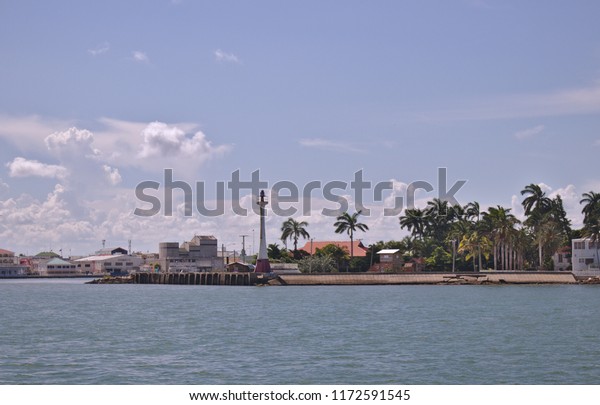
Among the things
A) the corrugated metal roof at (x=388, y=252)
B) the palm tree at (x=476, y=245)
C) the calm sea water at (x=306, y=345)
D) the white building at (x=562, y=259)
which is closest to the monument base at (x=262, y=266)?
the corrugated metal roof at (x=388, y=252)

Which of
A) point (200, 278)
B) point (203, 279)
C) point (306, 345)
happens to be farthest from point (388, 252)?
point (306, 345)

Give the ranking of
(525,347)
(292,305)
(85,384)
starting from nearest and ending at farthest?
(85,384) → (525,347) → (292,305)

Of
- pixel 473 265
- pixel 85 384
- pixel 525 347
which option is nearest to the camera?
pixel 85 384

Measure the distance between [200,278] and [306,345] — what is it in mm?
120191

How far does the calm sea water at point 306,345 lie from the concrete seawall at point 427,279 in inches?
2065

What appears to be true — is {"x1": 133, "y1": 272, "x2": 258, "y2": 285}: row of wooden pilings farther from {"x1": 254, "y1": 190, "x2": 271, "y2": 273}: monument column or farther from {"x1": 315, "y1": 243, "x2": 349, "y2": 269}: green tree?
{"x1": 315, "y1": 243, "x2": 349, "y2": 269}: green tree

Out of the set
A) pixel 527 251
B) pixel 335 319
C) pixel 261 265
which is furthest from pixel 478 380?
pixel 527 251

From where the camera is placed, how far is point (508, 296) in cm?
10238

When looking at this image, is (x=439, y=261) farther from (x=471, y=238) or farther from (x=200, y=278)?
(x=200, y=278)

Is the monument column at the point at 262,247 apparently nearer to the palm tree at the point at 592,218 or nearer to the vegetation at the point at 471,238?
the vegetation at the point at 471,238

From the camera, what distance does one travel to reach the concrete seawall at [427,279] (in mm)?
135250

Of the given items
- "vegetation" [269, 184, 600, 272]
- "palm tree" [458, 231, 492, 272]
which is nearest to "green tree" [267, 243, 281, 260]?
"vegetation" [269, 184, 600, 272]

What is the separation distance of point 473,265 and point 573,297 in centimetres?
6484
